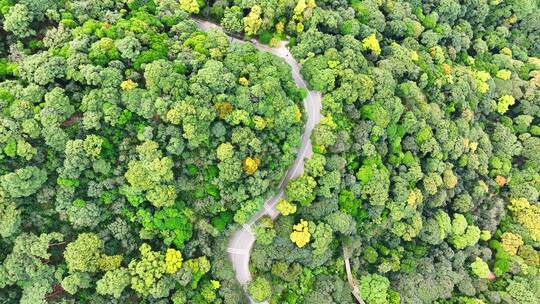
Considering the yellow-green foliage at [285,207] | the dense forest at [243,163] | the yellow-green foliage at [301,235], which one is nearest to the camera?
the dense forest at [243,163]

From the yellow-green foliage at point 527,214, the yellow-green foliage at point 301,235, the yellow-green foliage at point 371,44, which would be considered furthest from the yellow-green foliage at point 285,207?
the yellow-green foliage at point 527,214

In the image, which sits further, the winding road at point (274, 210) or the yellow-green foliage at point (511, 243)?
the yellow-green foliage at point (511, 243)

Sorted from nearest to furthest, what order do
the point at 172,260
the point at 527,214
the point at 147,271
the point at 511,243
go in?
the point at 147,271
the point at 172,260
the point at 511,243
the point at 527,214

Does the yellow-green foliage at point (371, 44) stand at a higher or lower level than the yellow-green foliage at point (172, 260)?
higher

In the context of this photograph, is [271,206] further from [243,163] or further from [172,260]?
[172,260]

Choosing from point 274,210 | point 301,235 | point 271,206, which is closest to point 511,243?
point 301,235

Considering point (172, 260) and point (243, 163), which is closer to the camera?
point (172, 260)

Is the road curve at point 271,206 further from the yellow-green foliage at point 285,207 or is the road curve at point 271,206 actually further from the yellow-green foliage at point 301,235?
the yellow-green foliage at point 301,235

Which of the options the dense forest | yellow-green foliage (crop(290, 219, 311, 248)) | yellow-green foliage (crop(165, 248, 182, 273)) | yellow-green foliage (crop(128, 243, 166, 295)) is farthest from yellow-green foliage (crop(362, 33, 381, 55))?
yellow-green foliage (crop(128, 243, 166, 295))

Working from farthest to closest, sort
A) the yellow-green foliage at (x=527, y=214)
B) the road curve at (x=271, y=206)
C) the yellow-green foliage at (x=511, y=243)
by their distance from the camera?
the yellow-green foliage at (x=527, y=214) → the yellow-green foliage at (x=511, y=243) → the road curve at (x=271, y=206)
